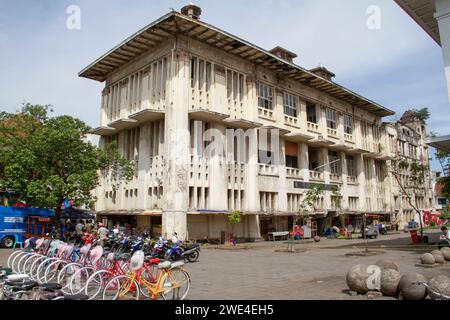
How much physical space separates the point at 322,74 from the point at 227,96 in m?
16.4

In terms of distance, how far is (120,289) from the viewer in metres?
7.77

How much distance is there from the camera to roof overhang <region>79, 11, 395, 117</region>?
2448 centimetres

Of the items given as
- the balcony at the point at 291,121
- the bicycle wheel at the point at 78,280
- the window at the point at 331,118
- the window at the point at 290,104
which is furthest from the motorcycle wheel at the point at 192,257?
the window at the point at 331,118

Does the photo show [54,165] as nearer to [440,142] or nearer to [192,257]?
[192,257]

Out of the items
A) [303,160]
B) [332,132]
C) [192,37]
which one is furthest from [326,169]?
[192,37]

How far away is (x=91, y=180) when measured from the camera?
2200 cm

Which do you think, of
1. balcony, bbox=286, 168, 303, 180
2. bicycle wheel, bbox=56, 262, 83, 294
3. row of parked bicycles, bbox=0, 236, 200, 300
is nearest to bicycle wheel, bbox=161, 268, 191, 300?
row of parked bicycles, bbox=0, 236, 200, 300

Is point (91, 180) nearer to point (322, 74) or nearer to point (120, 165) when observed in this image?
point (120, 165)

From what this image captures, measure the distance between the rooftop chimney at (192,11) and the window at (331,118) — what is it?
700 inches

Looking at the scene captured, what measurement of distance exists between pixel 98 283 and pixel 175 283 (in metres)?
1.68

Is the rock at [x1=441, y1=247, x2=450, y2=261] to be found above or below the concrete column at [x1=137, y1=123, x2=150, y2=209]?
below

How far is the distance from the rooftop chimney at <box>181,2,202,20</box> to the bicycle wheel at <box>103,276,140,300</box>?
23.1m

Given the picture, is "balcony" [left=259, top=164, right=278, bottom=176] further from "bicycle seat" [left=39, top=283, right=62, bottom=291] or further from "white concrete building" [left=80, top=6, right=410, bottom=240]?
"bicycle seat" [left=39, top=283, right=62, bottom=291]
